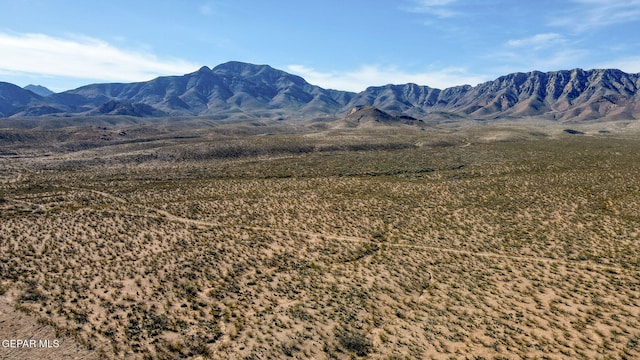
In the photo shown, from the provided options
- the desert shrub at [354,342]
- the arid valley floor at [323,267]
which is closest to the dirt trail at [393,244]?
the arid valley floor at [323,267]

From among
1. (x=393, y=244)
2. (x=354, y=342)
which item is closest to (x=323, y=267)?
(x=393, y=244)

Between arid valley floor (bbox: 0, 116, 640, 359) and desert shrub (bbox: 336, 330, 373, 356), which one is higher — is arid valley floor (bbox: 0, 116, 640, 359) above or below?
above

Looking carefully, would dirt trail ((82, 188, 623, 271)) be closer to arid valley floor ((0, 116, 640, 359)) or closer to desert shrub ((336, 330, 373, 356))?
arid valley floor ((0, 116, 640, 359))

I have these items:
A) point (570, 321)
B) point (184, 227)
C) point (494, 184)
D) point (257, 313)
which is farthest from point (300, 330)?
point (494, 184)

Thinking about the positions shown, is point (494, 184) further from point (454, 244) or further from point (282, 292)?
point (282, 292)

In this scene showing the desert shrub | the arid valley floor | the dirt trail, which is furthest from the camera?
the dirt trail

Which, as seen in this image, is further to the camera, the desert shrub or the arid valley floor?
the arid valley floor

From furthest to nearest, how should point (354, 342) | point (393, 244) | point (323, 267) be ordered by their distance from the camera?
1. point (393, 244)
2. point (323, 267)
3. point (354, 342)

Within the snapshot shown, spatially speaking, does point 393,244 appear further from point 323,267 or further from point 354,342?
point 354,342

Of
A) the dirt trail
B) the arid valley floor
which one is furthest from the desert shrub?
the dirt trail
